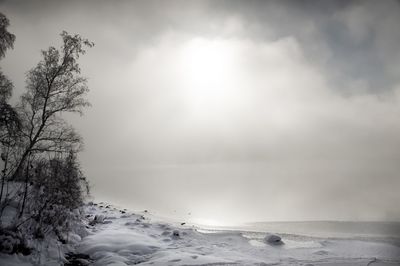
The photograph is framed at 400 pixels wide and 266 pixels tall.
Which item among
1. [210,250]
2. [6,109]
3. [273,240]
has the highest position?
[6,109]

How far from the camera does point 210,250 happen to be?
678 inches

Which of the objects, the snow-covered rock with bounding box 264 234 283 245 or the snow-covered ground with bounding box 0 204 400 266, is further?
the snow-covered rock with bounding box 264 234 283 245

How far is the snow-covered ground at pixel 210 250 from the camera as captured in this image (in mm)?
13695

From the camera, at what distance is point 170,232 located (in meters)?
21.8

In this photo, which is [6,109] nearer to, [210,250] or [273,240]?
[210,250]

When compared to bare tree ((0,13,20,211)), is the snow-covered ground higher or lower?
lower

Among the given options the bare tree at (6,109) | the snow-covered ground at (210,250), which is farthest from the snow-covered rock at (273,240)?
the bare tree at (6,109)

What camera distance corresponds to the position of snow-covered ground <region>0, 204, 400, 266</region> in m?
13.7

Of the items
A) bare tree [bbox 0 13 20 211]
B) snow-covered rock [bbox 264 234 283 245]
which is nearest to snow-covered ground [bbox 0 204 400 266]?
snow-covered rock [bbox 264 234 283 245]

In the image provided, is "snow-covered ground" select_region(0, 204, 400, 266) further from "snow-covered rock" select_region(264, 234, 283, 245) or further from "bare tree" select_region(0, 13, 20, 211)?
"bare tree" select_region(0, 13, 20, 211)

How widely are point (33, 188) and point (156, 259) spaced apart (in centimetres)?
702

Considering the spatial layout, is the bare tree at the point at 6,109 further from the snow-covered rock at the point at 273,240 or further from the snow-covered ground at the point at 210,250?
the snow-covered rock at the point at 273,240

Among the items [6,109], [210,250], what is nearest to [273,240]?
[210,250]

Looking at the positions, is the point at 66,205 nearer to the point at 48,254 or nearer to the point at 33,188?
the point at 33,188
